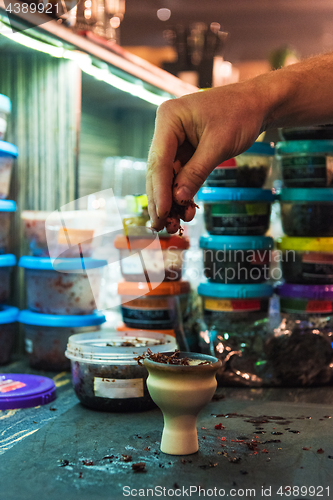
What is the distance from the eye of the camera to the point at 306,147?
1679mm

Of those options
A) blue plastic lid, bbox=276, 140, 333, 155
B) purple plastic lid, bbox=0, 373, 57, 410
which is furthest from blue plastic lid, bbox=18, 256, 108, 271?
blue plastic lid, bbox=276, 140, 333, 155

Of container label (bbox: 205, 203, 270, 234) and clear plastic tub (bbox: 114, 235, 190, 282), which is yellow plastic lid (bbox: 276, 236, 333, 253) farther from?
clear plastic tub (bbox: 114, 235, 190, 282)

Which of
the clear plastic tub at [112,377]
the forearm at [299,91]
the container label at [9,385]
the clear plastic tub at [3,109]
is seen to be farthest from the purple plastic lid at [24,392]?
the forearm at [299,91]

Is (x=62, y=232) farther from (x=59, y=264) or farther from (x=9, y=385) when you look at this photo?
(x=9, y=385)

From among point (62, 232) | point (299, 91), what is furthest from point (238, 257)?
point (299, 91)

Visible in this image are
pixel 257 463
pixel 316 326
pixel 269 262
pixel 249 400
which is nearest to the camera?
pixel 257 463

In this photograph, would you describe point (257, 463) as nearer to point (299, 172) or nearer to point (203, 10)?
point (299, 172)

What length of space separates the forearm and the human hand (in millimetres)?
40

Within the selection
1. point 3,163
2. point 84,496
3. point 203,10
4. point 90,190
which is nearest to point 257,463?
point 84,496

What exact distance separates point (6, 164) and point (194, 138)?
39.4 inches

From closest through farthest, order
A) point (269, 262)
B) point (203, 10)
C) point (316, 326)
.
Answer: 1. point (316, 326)
2. point (269, 262)
3. point (203, 10)

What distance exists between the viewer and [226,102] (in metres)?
1.01

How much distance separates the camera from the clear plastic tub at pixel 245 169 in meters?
1.70

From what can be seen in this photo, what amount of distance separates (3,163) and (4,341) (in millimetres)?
659
